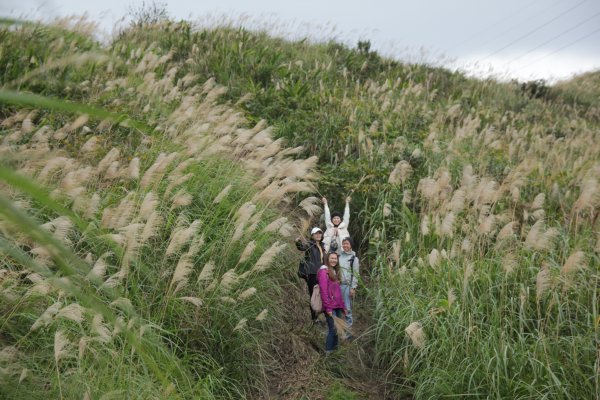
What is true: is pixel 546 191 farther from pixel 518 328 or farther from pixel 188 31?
pixel 188 31

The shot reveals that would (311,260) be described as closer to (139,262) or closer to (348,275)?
(348,275)

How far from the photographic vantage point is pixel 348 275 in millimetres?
7172

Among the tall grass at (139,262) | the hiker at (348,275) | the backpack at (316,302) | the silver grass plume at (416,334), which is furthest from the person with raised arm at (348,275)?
the silver grass plume at (416,334)

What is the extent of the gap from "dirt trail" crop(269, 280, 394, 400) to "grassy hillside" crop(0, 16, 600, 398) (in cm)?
22

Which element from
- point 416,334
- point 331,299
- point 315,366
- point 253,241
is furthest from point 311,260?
point 416,334

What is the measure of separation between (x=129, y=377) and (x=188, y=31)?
432 inches

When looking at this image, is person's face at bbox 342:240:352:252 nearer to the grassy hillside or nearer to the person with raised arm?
the person with raised arm

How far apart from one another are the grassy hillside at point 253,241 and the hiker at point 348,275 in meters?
0.32

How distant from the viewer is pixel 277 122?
33.8 ft

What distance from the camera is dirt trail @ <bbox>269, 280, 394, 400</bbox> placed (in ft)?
18.8

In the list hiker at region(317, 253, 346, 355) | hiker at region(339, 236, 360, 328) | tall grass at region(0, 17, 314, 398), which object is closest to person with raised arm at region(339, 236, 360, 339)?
hiker at region(339, 236, 360, 328)

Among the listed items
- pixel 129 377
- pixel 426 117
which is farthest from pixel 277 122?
pixel 129 377

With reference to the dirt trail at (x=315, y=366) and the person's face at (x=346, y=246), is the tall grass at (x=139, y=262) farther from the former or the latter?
the person's face at (x=346, y=246)

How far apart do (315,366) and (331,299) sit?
76cm
